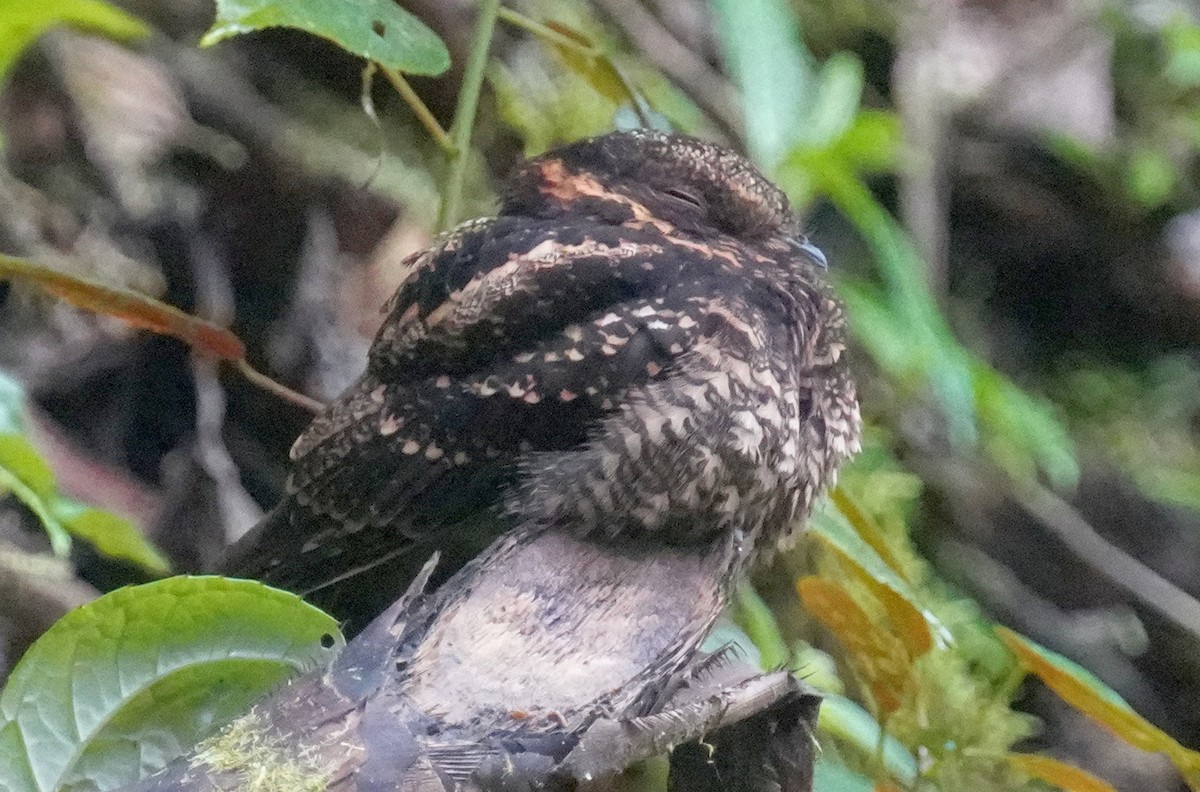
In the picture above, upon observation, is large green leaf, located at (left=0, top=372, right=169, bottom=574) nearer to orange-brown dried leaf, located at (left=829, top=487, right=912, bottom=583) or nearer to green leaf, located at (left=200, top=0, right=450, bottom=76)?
green leaf, located at (left=200, top=0, right=450, bottom=76)

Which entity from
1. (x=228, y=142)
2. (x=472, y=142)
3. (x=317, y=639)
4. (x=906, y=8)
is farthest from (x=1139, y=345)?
(x=317, y=639)

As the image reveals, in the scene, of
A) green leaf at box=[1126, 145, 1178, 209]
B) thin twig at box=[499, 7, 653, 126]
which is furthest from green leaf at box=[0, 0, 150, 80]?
green leaf at box=[1126, 145, 1178, 209]

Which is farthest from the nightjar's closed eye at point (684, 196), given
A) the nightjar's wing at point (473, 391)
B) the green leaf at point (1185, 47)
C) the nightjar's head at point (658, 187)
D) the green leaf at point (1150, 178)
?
the green leaf at point (1150, 178)

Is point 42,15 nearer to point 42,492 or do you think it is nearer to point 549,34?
point 42,492

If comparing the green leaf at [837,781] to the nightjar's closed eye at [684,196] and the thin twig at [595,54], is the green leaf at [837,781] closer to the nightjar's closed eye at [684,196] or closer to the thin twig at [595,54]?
the nightjar's closed eye at [684,196]

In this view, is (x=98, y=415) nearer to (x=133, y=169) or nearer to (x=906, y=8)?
(x=133, y=169)

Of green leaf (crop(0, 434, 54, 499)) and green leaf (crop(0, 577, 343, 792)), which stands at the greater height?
green leaf (crop(0, 434, 54, 499))
